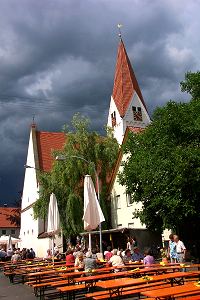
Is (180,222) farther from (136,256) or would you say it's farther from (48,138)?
(48,138)

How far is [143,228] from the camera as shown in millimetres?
32781

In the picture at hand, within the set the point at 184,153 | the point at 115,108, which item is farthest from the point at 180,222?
the point at 115,108

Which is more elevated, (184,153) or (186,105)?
(186,105)

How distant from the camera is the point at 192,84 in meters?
28.6

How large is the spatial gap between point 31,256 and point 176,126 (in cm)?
1670

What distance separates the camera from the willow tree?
33781 millimetres

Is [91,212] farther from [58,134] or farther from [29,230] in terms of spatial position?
[58,134]

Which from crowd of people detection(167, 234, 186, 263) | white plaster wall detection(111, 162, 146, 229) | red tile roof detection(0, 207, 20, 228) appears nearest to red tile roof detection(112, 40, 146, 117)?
white plaster wall detection(111, 162, 146, 229)

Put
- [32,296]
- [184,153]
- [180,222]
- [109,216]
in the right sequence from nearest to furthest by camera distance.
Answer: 1. [32,296]
2. [184,153]
3. [180,222]
4. [109,216]

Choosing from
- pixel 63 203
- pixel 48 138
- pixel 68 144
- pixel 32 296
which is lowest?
pixel 32 296

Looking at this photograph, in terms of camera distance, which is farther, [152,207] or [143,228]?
A: [143,228]

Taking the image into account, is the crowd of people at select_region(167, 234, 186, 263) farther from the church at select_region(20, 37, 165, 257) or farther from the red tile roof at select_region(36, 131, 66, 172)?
the red tile roof at select_region(36, 131, 66, 172)

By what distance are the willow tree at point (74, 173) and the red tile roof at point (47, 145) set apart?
1432cm

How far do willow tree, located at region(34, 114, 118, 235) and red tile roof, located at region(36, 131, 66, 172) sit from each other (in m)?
14.3
